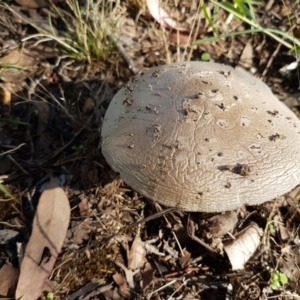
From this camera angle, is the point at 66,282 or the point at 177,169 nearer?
the point at 177,169

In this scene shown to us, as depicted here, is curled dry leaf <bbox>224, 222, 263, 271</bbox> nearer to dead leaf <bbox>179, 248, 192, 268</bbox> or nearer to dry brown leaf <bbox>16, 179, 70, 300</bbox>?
dead leaf <bbox>179, 248, 192, 268</bbox>

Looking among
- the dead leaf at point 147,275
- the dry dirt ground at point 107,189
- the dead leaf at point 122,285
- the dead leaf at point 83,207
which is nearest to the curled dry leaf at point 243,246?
the dry dirt ground at point 107,189

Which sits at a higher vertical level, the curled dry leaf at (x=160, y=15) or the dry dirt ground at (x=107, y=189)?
the curled dry leaf at (x=160, y=15)

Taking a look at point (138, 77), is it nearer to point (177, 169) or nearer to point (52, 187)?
point (177, 169)

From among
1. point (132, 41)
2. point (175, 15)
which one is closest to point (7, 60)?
point (132, 41)

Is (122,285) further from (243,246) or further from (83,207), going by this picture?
(243,246)

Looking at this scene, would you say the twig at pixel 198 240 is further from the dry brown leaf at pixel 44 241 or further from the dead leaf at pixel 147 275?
the dry brown leaf at pixel 44 241
